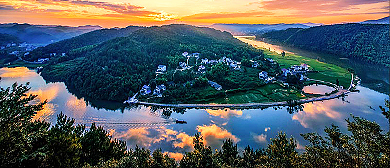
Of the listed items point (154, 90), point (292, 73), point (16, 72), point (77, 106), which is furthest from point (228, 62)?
point (16, 72)

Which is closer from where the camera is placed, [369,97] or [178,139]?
[178,139]

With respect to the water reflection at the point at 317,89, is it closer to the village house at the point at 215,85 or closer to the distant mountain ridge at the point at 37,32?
the village house at the point at 215,85

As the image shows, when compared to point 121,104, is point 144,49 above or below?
above

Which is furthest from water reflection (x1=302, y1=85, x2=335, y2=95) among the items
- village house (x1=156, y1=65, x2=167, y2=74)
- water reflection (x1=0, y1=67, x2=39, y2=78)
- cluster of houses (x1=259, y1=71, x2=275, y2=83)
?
water reflection (x1=0, y1=67, x2=39, y2=78)

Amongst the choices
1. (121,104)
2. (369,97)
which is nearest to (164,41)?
(121,104)

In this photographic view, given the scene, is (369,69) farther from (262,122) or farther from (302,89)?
(262,122)

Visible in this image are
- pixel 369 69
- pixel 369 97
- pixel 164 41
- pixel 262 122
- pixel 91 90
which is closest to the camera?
pixel 262 122

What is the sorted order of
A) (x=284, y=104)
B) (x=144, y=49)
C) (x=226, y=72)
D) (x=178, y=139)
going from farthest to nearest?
(x=144, y=49) → (x=226, y=72) → (x=284, y=104) → (x=178, y=139)
